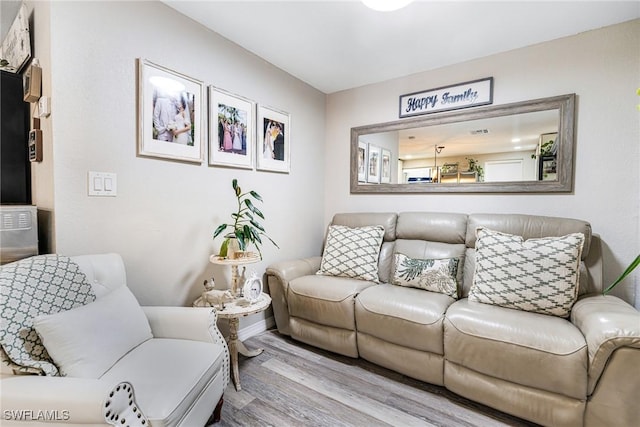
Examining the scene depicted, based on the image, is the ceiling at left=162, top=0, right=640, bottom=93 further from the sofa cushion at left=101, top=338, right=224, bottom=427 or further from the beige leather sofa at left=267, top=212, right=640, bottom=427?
the sofa cushion at left=101, top=338, right=224, bottom=427

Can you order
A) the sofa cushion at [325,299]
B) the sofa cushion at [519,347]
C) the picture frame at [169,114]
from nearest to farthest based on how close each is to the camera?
the sofa cushion at [519,347] < the picture frame at [169,114] < the sofa cushion at [325,299]

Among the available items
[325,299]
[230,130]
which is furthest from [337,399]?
[230,130]

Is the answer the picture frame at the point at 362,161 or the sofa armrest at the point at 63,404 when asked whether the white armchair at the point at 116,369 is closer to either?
the sofa armrest at the point at 63,404

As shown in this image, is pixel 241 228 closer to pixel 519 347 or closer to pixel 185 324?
pixel 185 324

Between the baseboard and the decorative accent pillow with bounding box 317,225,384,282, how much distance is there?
2.19 feet

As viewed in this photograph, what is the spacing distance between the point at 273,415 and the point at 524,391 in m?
1.32

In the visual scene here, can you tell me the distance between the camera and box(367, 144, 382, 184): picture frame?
2977 mm

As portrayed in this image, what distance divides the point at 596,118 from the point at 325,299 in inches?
90.9

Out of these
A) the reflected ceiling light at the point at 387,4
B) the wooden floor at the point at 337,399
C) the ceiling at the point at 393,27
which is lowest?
the wooden floor at the point at 337,399

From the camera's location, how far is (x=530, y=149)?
2248 mm

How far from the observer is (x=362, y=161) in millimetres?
3057

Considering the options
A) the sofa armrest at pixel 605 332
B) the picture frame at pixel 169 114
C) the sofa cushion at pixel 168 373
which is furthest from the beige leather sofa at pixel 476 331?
the picture frame at pixel 169 114

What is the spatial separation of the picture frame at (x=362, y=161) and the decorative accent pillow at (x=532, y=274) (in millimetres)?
1464

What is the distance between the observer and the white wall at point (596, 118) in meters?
1.93
